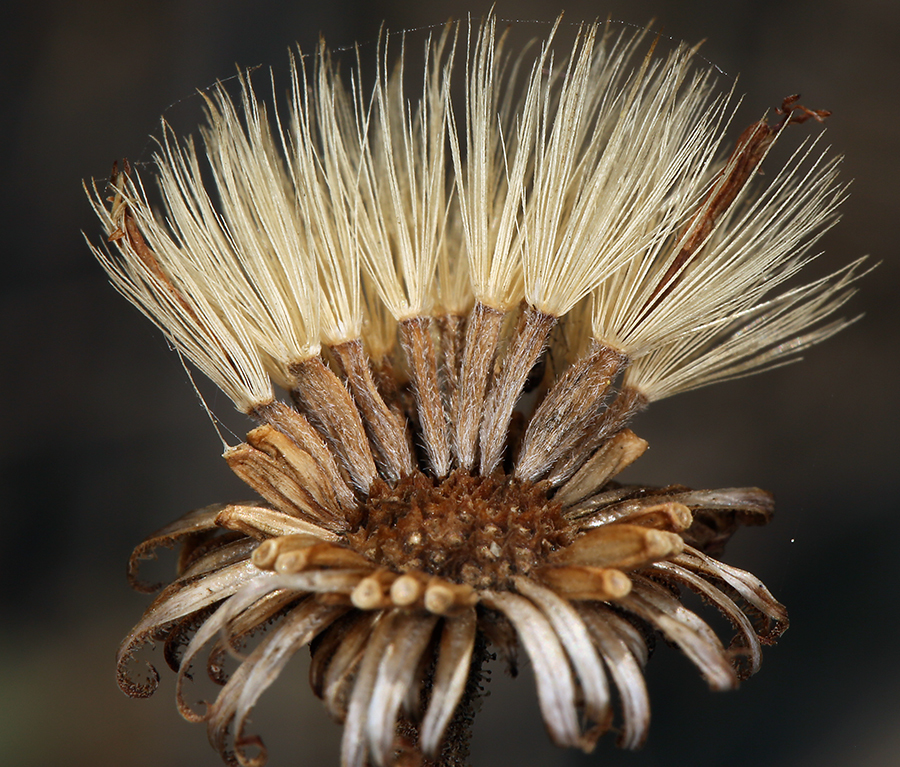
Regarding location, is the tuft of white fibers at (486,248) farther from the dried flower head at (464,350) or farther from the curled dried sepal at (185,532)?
the curled dried sepal at (185,532)

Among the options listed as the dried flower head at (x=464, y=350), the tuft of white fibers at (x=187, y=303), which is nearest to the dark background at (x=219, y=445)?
the dried flower head at (x=464, y=350)

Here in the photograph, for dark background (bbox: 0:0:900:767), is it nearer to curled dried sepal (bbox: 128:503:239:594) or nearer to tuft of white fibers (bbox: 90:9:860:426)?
tuft of white fibers (bbox: 90:9:860:426)

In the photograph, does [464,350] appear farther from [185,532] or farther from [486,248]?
[185,532]

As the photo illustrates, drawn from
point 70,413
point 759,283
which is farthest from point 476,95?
point 70,413

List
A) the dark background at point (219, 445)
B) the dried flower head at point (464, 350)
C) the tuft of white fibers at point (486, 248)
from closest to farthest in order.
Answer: the dried flower head at point (464, 350), the tuft of white fibers at point (486, 248), the dark background at point (219, 445)

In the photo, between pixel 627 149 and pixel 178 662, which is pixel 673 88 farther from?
pixel 178 662

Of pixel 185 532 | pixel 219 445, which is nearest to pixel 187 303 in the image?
pixel 185 532
